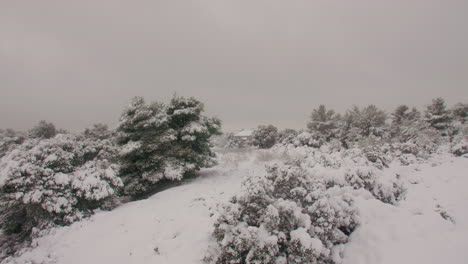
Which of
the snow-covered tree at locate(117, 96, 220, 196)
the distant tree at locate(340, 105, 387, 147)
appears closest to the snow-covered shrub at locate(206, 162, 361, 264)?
the snow-covered tree at locate(117, 96, 220, 196)

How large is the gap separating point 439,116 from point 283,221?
3191 centimetres

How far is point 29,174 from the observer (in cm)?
757

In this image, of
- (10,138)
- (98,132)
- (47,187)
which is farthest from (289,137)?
(10,138)

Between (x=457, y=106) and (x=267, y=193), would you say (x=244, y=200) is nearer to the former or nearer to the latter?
(x=267, y=193)

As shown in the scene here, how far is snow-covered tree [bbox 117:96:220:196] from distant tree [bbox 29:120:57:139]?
2815cm

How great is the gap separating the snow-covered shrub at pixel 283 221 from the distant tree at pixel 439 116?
30.0m

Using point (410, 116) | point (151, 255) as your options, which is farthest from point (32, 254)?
point (410, 116)

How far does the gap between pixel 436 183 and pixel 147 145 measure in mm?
12697

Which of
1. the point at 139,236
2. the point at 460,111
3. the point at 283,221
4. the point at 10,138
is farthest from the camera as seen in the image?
the point at 10,138

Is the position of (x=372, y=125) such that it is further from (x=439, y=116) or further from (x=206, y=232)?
(x=206, y=232)

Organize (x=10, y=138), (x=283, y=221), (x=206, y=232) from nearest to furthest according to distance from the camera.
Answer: (x=283, y=221) < (x=206, y=232) < (x=10, y=138)

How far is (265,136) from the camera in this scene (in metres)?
33.2

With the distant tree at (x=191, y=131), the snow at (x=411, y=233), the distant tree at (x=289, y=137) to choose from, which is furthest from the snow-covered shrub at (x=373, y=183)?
the distant tree at (x=289, y=137)

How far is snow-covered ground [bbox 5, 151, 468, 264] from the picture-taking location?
13.3 ft
